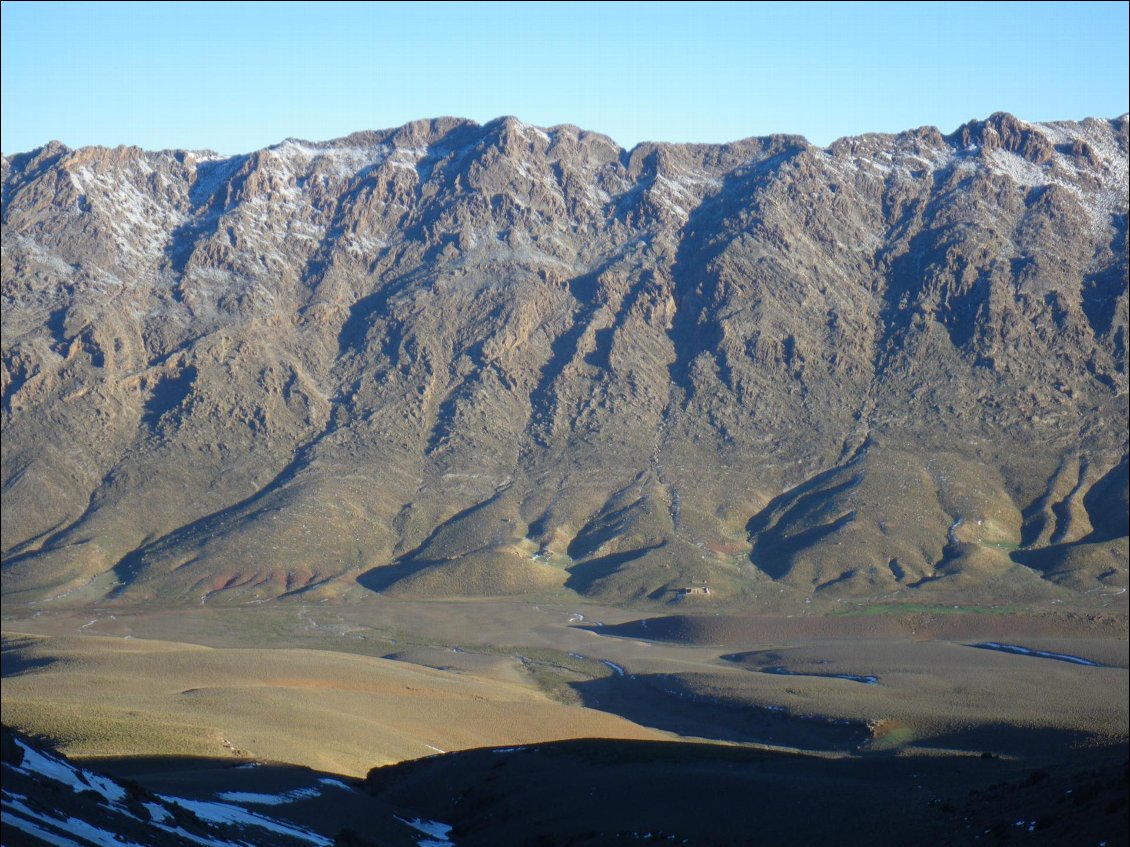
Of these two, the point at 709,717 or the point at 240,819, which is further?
the point at 709,717

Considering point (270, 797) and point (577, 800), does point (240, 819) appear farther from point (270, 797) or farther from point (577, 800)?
point (577, 800)

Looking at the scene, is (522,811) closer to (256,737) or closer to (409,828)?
(409,828)

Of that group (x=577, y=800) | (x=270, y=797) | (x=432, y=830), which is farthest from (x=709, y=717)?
(x=270, y=797)

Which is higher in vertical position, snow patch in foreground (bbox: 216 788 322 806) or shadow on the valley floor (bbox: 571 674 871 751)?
snow patch in foreground (bbox: 216 788 322 806)

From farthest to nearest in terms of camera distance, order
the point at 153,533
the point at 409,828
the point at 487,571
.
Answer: the point at 153,533 → the point at 487,571 → the point at 409,828

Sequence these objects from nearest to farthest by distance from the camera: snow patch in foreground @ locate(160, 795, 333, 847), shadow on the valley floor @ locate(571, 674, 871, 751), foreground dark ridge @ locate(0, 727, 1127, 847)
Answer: foreground dark ridge @ locate(0, 727, 1127, 847) < snow patch in foreground @ locate(160, 795, 333, 847) < shadow on the valley floor @ locate(571, 674, 871, 751)

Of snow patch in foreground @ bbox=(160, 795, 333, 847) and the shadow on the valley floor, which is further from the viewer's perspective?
the shadow on the valley floor

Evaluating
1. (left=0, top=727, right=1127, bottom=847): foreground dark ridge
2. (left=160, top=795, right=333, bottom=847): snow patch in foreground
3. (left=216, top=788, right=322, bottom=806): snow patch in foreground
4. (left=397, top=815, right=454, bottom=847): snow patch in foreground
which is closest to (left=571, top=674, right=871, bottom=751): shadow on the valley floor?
(left=0, top=727, right=1127, bottom=847): foreground dark ridge

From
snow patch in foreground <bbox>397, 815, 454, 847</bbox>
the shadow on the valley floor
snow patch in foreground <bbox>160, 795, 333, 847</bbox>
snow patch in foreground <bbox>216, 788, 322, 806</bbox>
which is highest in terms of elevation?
snow patch in foreground <bbox>160, 795, 333, 847</bbox>

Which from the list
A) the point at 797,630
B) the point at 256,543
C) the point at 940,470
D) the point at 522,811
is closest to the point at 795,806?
the point at 522,811

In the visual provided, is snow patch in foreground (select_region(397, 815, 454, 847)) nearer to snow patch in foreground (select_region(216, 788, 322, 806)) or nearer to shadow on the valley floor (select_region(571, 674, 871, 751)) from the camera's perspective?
snow patch in foreground (select_region(216, 788, 322, 806))

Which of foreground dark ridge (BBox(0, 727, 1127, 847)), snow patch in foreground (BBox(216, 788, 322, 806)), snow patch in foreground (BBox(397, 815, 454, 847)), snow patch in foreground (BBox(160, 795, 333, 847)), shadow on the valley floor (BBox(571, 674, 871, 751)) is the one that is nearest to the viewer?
foreground dark ridge (BBox(0, 727, 1127, 847))
